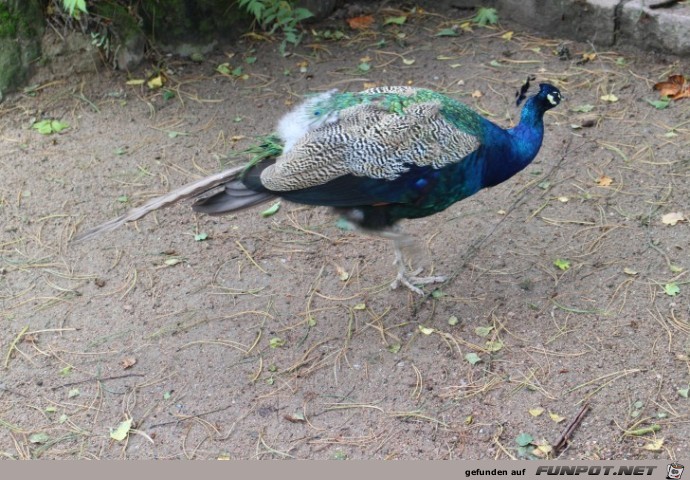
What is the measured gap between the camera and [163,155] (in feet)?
15.6

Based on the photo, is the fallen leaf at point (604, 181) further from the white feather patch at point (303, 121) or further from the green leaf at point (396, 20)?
the green leaf at point (396, 20)

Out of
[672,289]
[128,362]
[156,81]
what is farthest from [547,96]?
[156,81]

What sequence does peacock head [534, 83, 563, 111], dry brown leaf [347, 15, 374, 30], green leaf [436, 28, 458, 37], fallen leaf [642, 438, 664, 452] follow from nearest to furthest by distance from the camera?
fallen leaf [642, 438, 664, 452] < peacock head [534, 83, 563, 111] < green leaf [436, 28, 458, 37] < dry brown leaf [347, 15, 374, 30]

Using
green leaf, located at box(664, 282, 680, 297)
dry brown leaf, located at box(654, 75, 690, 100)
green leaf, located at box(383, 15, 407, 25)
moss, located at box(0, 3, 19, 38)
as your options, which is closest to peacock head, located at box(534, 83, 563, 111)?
green leaf, located at box(664, 282, 680, 297)

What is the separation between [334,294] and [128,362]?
95cm

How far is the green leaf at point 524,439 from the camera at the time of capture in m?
3.03

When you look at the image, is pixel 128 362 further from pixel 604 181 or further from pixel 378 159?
pixel 604 181

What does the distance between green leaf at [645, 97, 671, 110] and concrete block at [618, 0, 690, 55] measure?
0.44 m

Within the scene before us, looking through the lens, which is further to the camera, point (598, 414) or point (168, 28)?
point (168, 28)

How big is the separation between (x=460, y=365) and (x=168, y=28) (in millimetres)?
3148

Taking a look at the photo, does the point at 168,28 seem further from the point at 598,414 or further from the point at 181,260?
the point at 598,414

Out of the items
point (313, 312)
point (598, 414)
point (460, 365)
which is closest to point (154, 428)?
point (313, 312)

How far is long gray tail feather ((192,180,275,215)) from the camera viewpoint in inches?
140

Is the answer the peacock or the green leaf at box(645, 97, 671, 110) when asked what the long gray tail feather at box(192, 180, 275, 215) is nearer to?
the peacock
